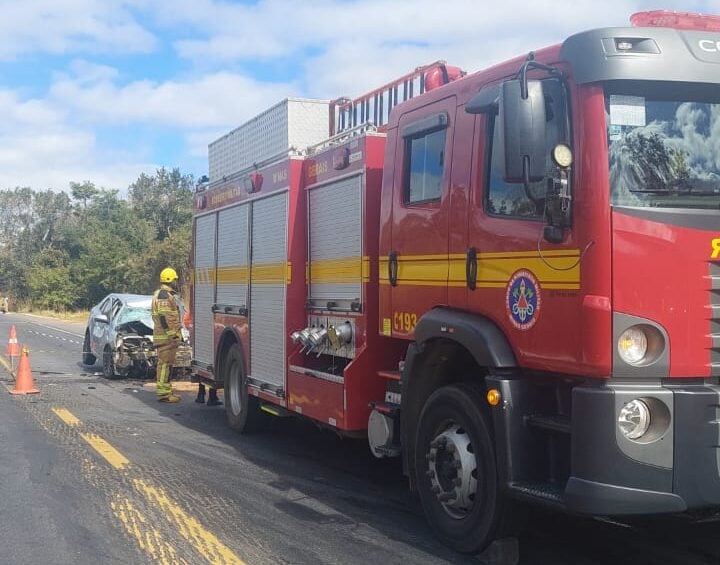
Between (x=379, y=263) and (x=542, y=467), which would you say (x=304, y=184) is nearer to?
(x=379, y=263)

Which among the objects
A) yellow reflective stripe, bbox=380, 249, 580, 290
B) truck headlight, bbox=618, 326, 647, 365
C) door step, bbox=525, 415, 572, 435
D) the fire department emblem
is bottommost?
door step, bbox=525, 415, 572, 435

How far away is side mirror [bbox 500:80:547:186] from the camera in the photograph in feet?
13.5

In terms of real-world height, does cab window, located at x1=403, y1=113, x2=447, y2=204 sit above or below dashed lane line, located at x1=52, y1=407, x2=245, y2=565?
above

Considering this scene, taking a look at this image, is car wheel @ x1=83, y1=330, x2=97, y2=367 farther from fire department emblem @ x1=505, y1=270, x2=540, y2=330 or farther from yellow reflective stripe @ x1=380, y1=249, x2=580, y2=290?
fire department emblem @ x1=505, y1=270, x2=540, y2=330

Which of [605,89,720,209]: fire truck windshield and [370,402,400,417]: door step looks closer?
[605,89,720,209]: fire truck windshield

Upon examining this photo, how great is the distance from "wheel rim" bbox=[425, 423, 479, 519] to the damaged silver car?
915 cm

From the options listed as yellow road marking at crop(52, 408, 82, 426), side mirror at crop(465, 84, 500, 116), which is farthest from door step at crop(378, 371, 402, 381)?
yellow road marking at crop(52, 408, 82, 426)

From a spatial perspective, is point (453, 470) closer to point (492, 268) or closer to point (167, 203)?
point (492, 268)

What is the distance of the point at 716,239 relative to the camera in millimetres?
4062

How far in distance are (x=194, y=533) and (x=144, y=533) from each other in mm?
336

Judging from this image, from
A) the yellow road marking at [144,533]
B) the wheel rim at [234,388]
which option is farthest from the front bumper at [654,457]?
the wheel rim at [234,388]

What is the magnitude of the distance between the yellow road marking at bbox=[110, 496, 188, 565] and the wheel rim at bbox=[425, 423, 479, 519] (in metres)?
1.60

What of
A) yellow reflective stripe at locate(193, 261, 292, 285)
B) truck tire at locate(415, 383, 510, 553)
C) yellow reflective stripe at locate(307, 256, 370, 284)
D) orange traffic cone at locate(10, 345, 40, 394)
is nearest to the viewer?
truck tire at locate(415, 383, 510, 553)

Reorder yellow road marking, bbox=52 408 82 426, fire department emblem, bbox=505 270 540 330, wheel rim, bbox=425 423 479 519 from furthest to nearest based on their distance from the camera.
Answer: yellow road marking, bbox=52 408 82 426, wheel rim, bbox=425 423 479 519, fire department emblem, bbox=505 270 540 330
